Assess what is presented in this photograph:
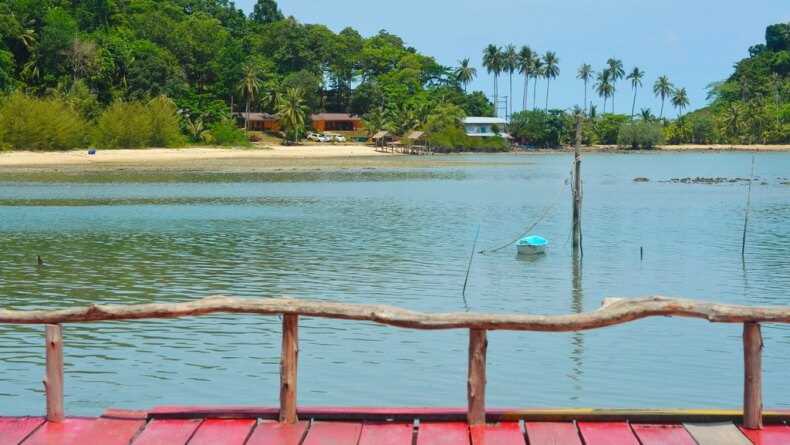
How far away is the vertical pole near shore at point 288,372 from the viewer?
7484 mm

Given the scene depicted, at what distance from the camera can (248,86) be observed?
365 feet

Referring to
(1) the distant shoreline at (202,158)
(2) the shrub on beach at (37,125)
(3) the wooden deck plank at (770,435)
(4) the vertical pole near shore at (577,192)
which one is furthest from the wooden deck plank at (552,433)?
(2) the shrub on beach at (37,125)

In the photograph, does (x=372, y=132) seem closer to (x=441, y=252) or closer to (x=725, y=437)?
(x=441, y=252)

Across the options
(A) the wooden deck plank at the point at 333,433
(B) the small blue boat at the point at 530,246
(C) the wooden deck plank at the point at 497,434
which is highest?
(C) the wooden deck plank at the point at 497,434

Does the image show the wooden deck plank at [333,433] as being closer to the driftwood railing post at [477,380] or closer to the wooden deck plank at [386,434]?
the wooden deck plank at [386,434]

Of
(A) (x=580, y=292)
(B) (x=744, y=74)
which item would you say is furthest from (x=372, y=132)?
(A) (x=580, y=292)

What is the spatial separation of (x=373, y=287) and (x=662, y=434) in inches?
567

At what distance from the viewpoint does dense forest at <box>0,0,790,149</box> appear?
89.4 meters

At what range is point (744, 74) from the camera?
6329 inches

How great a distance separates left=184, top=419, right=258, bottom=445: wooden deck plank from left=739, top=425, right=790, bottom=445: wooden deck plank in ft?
11.8

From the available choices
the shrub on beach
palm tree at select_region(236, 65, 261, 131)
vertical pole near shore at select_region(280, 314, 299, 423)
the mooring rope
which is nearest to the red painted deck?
vertical pole near shore at select_region(280, 314, 299, 423)

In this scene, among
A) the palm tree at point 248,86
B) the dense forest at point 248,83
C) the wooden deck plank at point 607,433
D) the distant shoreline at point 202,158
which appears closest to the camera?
the wooden deck plank at point 607,433

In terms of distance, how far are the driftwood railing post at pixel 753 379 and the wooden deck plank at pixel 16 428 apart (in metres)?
5.23

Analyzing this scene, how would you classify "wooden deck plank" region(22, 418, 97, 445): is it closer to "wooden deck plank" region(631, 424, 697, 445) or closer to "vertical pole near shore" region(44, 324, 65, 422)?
"vertical pole near shore" region(44, 324, 65, 422)
